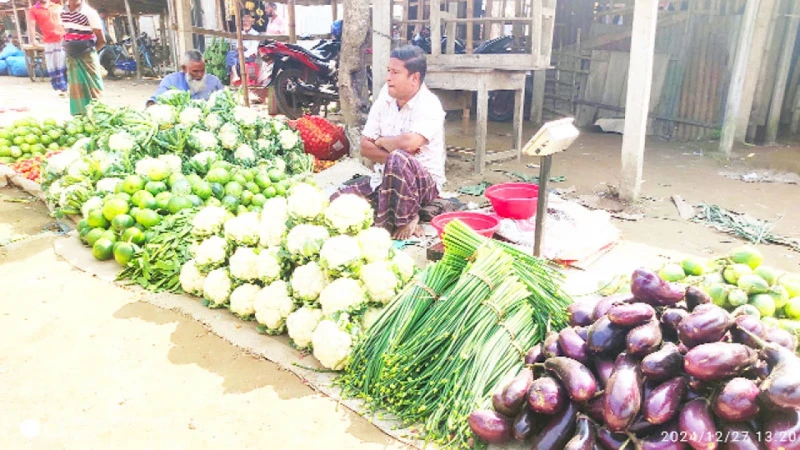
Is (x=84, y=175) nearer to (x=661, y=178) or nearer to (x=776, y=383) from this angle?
(x=776, y=383)

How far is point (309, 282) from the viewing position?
2.84m

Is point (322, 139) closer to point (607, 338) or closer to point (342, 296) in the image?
point (342, 296)

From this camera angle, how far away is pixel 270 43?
8305mm

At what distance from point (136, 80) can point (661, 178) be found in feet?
48.7

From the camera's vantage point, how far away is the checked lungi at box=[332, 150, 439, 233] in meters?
4.11

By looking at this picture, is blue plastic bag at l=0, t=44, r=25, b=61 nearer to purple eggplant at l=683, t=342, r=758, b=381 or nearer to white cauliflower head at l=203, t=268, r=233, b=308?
white cauliflower head at l=203, t=268, r=233, b=308

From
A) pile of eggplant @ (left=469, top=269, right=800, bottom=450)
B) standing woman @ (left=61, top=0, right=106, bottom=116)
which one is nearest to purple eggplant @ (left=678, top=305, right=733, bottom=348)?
pile of eggplant @ (left=469, top=269, right=800, bottom=450)

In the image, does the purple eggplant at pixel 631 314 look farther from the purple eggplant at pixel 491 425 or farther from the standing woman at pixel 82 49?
the standing woman at pixel 82 49

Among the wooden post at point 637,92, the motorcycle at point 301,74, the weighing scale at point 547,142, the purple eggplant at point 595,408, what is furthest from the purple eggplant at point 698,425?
the motorcycle at point 301,74

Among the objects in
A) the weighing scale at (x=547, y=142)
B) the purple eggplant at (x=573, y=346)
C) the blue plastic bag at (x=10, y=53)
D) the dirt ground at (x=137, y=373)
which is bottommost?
the dirt ground at (x=137, y=373)

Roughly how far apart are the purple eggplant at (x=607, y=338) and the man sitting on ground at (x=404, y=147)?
228 cm

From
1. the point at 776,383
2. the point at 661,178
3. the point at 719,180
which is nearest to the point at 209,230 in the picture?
the point at 776,383

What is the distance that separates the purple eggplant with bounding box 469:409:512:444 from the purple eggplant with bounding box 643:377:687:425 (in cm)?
49

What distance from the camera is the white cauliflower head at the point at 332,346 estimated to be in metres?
2.55
